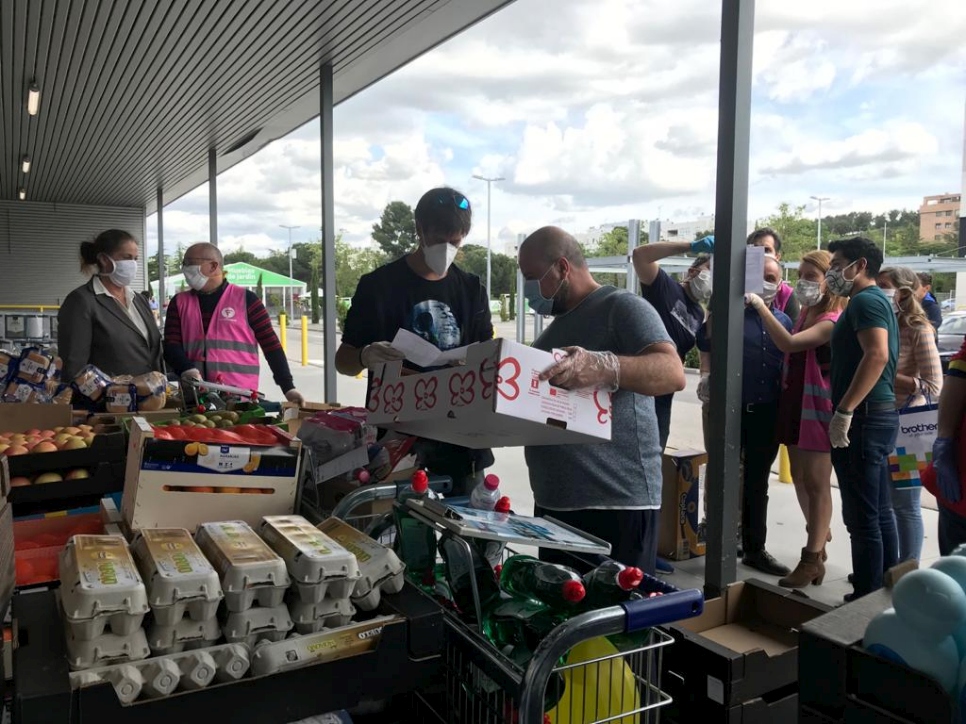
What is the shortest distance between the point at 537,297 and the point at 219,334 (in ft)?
7.78

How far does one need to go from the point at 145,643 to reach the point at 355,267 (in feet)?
154

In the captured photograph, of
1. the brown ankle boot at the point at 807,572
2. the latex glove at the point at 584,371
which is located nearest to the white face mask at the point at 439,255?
the latex glove at the point at 584,371

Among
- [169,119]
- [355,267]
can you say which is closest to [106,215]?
[169,119]

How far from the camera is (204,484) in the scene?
1655 mm

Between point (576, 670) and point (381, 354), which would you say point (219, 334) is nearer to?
point (381, 354)

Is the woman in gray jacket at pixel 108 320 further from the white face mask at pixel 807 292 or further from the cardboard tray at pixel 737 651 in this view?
the white face mask at pixel 807 292

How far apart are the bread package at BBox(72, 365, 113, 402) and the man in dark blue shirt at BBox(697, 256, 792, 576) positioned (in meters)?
3.14

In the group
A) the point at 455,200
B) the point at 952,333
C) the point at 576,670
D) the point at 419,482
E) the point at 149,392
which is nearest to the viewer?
the point at 576,670

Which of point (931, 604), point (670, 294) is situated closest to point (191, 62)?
point (670, 294)

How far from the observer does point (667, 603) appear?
3.97ft

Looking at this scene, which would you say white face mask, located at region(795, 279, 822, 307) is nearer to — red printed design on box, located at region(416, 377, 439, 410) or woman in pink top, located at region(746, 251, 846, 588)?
woman in pink top, located at region(746, 251, 846, 588)

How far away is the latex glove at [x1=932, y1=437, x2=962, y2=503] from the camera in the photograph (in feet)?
7.81

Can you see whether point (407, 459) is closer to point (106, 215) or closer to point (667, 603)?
point (667, 603)

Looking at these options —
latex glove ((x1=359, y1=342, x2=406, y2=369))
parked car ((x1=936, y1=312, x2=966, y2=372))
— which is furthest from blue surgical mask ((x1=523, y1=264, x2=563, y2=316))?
parked car ((x1=936, y1=312, x2=966, y2=372))
